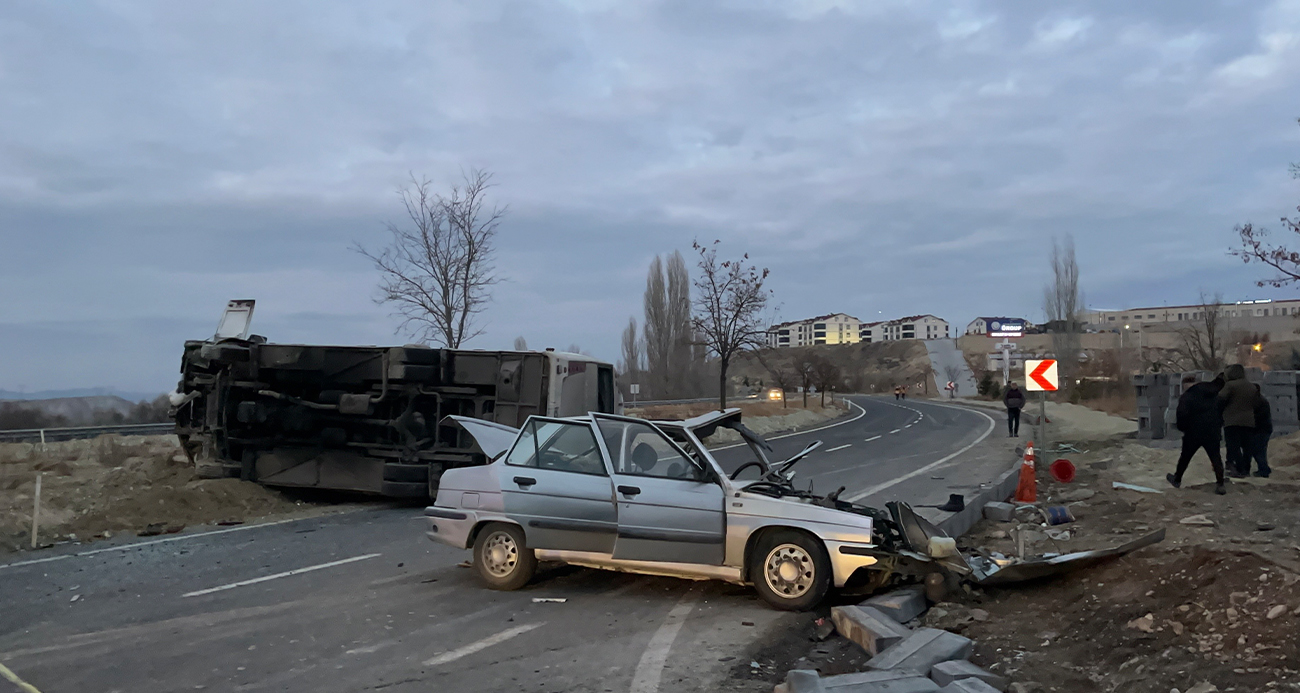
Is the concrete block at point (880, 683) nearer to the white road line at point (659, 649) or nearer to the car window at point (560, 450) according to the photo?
the white road line at point (659, 649)

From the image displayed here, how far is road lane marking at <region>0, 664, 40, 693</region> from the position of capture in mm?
4941

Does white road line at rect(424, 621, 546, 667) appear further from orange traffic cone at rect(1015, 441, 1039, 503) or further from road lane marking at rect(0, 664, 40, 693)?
orange traffic cone at rect(1015, 441, 1039, 503)

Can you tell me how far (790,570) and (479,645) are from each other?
98.4 inches

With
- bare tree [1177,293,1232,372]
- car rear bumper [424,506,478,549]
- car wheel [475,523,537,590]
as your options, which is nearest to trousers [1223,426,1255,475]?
car wheel [475,523,537,590]

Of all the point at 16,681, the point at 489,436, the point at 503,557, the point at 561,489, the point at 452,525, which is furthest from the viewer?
the point at 489,436

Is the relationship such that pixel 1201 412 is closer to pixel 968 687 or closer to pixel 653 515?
pixel 653 515

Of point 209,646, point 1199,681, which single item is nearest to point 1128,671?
point 1199,681

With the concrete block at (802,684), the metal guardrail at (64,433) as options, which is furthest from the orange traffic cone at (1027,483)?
the metal guardrail at (64,433)

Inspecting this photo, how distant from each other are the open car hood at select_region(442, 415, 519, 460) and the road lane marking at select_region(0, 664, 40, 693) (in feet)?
12.6

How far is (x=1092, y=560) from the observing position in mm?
6996

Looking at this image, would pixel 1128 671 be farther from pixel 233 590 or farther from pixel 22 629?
pixel 22 629

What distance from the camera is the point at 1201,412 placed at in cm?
1207

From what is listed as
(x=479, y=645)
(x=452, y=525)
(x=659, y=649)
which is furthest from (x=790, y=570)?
(x=452, y=525)

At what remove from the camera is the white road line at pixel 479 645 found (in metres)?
5.57
